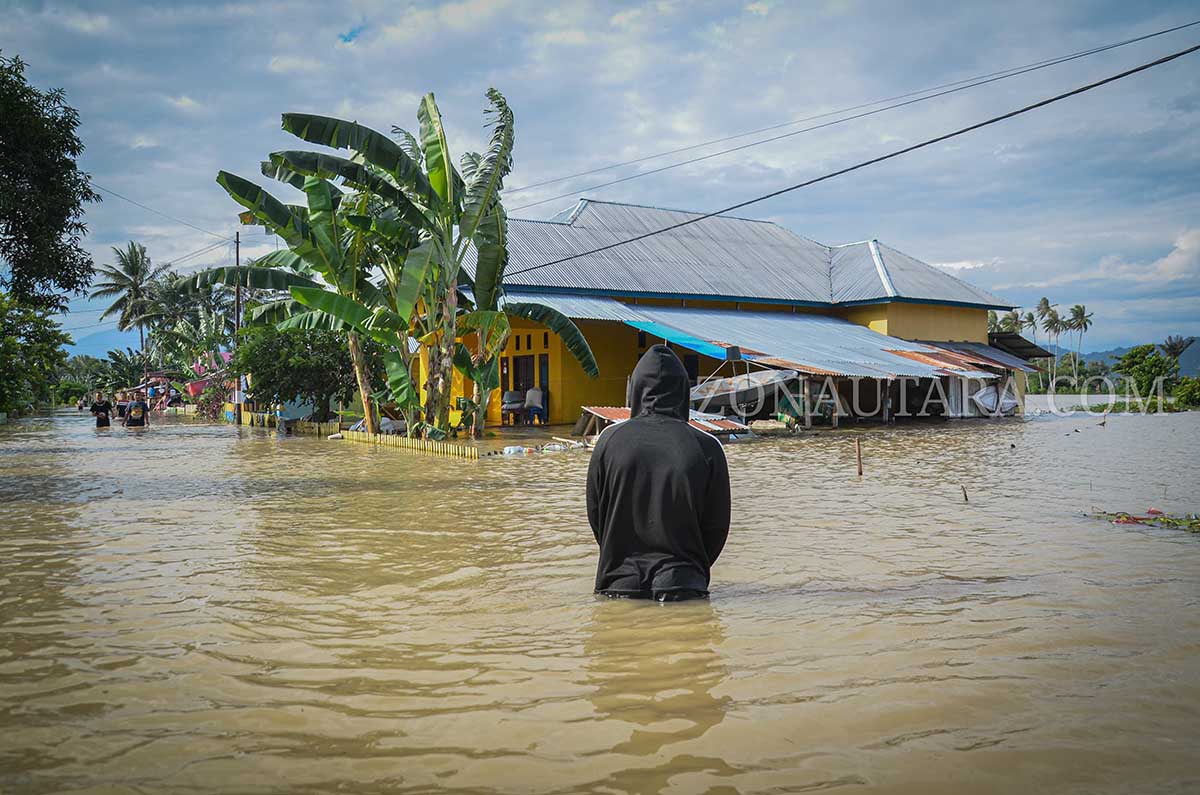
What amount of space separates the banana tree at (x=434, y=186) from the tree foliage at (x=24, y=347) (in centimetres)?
1518

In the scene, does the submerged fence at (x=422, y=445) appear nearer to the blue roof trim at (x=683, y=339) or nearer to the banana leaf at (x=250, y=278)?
the banana leaf at (x=250, y=278)

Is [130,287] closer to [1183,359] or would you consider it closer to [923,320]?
[923,320]

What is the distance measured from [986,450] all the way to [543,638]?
15171 mm

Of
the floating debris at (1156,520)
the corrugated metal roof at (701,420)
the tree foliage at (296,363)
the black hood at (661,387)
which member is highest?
the tree foliage at (296,363)

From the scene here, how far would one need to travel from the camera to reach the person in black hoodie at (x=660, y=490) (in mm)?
5027

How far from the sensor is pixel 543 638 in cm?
510

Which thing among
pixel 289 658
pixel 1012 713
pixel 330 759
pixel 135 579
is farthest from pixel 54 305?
pixel 1012 713

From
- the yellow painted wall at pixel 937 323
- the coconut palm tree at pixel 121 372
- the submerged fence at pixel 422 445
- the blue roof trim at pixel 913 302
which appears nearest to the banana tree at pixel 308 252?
the submerged fence at pixel 422 445

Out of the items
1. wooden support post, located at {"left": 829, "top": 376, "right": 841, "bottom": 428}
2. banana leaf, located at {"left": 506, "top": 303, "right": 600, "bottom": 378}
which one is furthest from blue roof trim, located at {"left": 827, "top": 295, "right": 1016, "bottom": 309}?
banana leaf, located at {"left": 506, "top": 303, "right": 600, "bottom": 378}

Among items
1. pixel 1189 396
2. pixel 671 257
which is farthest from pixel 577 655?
pixel 1189 396

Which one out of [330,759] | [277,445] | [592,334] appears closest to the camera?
[330,759]

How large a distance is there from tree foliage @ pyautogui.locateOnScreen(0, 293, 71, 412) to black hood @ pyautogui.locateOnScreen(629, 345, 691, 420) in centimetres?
2734

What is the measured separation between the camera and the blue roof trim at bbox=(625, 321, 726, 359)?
21.8 meters

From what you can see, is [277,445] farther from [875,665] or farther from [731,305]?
[875,665]
